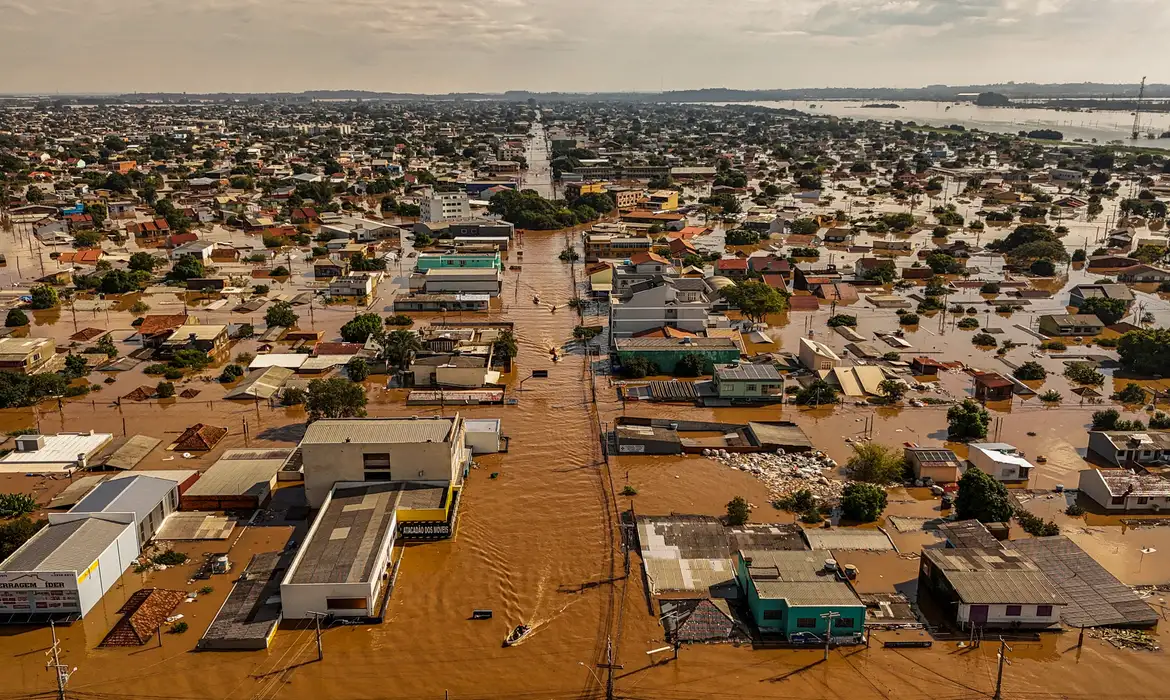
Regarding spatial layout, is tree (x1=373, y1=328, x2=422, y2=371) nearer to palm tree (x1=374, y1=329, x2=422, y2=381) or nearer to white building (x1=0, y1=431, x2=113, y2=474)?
palm tree (x1=374, y1=329, x2=422, y2=381)

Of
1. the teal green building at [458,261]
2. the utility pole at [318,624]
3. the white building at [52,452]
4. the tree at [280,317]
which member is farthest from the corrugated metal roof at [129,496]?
the teal green building at [458,261]

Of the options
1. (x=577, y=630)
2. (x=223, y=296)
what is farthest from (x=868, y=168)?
(x=577, y=630)

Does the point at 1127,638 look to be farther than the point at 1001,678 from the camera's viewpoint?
Yes

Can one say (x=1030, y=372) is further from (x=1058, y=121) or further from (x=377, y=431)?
(x=1058, y=121)

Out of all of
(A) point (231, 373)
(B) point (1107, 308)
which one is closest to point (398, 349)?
→ (A) point (231, 373)

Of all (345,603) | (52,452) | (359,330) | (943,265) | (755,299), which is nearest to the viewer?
(345,603)

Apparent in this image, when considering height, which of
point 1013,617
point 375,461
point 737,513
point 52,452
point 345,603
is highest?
point 375,461

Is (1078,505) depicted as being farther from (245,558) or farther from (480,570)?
(245,558)

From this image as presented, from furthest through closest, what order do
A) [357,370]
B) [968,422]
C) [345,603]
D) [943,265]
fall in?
[943,265]
[357,370]
[968,422]
[345,603]
